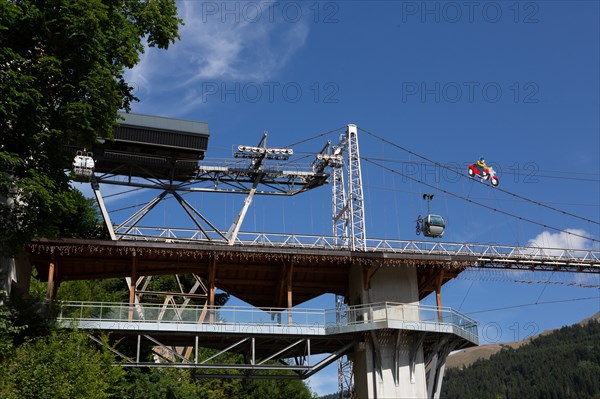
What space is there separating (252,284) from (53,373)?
16.8 metres

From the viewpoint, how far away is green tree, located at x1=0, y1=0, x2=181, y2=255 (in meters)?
24.9

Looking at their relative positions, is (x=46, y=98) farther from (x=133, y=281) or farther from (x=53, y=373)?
(x=133, y=281)

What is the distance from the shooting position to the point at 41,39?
2619 cm

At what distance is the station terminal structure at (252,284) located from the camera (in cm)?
3447

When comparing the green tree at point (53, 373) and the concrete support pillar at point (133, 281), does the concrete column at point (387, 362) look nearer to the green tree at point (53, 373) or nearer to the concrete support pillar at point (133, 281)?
the concrete support pillar at point (133, 281)

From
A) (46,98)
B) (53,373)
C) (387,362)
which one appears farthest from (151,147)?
(387,362)

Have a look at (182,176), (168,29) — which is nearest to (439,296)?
(182,176)

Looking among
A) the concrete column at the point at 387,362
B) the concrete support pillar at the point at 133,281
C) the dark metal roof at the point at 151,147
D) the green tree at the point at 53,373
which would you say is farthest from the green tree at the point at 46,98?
the concrete column at the point at 387,362

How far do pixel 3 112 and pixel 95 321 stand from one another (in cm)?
1266

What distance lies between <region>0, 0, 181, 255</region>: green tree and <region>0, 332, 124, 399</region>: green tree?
4.21 meters

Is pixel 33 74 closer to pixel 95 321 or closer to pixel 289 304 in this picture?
pixel 95 321

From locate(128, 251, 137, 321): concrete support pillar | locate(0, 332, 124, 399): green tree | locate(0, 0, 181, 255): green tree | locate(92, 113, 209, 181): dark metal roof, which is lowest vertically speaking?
locate(0, 332, 124, 399): green tree

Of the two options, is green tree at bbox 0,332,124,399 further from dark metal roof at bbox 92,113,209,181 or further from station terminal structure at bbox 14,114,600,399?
dark metal roof at bbox 92,113,209,181

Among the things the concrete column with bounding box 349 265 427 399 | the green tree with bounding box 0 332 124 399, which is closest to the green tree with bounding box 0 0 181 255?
the green tree with bounding box 0 332 124 399
